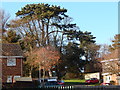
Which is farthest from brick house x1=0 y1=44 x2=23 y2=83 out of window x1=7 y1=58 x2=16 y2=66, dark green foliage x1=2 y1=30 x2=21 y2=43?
dark green foliage x1=2 y1=30 x2=21 y2=43

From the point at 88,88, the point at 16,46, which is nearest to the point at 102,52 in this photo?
the point at 16,46

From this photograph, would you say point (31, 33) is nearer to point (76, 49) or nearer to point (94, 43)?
point (76, 49)

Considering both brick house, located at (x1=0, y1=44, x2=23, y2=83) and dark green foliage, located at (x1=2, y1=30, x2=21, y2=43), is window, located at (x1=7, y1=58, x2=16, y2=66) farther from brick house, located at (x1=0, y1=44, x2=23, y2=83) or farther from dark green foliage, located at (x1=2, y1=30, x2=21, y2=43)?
dark green foliage, located at (x1=2, y1=30, x2=21, y2=43)

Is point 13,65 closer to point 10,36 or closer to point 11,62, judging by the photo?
point 11,62

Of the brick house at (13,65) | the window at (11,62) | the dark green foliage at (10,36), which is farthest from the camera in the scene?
the dark green foliage at (10,36)

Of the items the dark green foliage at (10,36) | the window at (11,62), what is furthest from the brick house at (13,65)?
the dark green foliage at (10,36)

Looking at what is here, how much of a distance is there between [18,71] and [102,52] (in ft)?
116

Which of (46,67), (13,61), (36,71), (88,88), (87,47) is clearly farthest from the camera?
(87,47)

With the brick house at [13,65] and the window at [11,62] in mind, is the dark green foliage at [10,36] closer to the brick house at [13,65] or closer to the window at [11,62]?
the brick house at [13,65]

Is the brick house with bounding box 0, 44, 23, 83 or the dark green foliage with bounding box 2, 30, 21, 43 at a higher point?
the dark green foliage with bounding box 2, 30, 21, 43

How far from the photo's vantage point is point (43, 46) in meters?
59.6

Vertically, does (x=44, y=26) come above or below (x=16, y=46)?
above

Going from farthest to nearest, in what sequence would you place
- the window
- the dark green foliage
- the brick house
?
1. the dark green foliage
2. the brick house
3. the window

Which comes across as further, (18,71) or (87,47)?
(87,47)
